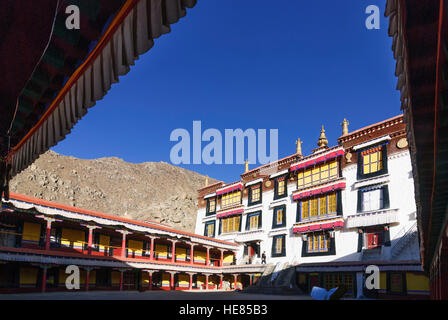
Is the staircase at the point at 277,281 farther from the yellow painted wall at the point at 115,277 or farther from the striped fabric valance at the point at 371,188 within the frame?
the yellow painted wall at the point at 115,277

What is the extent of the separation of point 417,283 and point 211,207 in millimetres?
25815

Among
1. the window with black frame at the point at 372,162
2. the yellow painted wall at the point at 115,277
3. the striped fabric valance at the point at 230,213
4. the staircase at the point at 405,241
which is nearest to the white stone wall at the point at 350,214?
the staircase at the point at 405,241

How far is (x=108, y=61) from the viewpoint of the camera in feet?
12.1

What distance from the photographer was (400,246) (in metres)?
24.1

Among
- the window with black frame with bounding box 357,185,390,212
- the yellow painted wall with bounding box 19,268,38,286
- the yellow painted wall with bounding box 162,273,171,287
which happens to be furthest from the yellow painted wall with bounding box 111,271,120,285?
the window with black frame with bounding box 357,185,390,212

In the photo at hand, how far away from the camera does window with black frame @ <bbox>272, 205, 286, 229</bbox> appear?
34219 mm

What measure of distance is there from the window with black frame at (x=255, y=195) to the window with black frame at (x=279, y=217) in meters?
2.94

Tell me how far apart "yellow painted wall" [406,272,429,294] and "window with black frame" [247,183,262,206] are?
17.0 m

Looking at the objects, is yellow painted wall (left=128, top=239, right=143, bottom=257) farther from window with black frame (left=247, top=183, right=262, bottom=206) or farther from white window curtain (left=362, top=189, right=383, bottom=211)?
white window curtain (left=362, top=189, right=383, bottom=211)

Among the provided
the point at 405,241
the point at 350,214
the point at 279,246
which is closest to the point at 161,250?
the point at 279,246

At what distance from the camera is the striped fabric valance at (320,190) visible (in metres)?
29.2

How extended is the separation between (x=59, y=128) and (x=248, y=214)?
113ft
